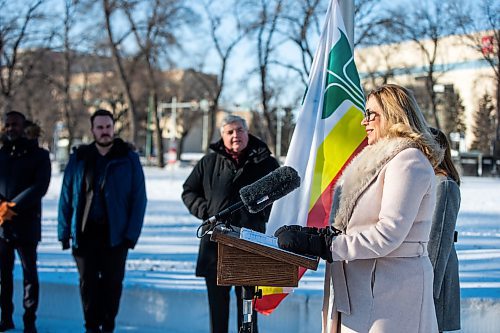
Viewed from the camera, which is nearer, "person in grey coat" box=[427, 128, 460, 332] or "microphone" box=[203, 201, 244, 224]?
"microphone" box=[203, 201, 244, 224]

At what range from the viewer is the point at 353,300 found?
3078 mm

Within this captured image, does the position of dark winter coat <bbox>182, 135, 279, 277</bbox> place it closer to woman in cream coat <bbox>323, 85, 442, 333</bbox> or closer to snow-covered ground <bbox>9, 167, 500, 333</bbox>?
snow-covered ground <bbox>9, 167, 500, 333</bbox>

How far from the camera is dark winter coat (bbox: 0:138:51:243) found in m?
6.02

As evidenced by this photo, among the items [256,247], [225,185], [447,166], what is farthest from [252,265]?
[225,185]

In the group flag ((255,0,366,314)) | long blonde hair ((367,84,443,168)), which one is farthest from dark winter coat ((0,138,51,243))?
long blonde hair ((367,84,443,168))

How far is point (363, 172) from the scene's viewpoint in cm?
308

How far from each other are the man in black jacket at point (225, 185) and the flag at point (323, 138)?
676 mm

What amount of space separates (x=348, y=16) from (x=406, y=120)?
82.1 inches

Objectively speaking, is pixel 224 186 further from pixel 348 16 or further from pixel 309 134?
pixel 348 16

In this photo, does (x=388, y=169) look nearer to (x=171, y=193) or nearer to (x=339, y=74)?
(x=339, y=74)

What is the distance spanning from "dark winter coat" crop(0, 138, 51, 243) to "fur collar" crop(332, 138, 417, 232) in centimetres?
364

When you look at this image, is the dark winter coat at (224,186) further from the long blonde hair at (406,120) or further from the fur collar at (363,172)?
the long blonde hair at (406,120)

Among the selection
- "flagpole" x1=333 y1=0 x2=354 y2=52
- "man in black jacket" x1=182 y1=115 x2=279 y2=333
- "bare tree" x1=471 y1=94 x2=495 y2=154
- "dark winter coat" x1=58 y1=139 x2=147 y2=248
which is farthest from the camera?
"bare tree" x1=471 y1=94 x2=495 y2=154

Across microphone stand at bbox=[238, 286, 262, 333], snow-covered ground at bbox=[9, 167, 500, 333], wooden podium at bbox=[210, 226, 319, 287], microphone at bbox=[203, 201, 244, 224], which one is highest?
microphone at bbox=[203, 201, 244, 224]
